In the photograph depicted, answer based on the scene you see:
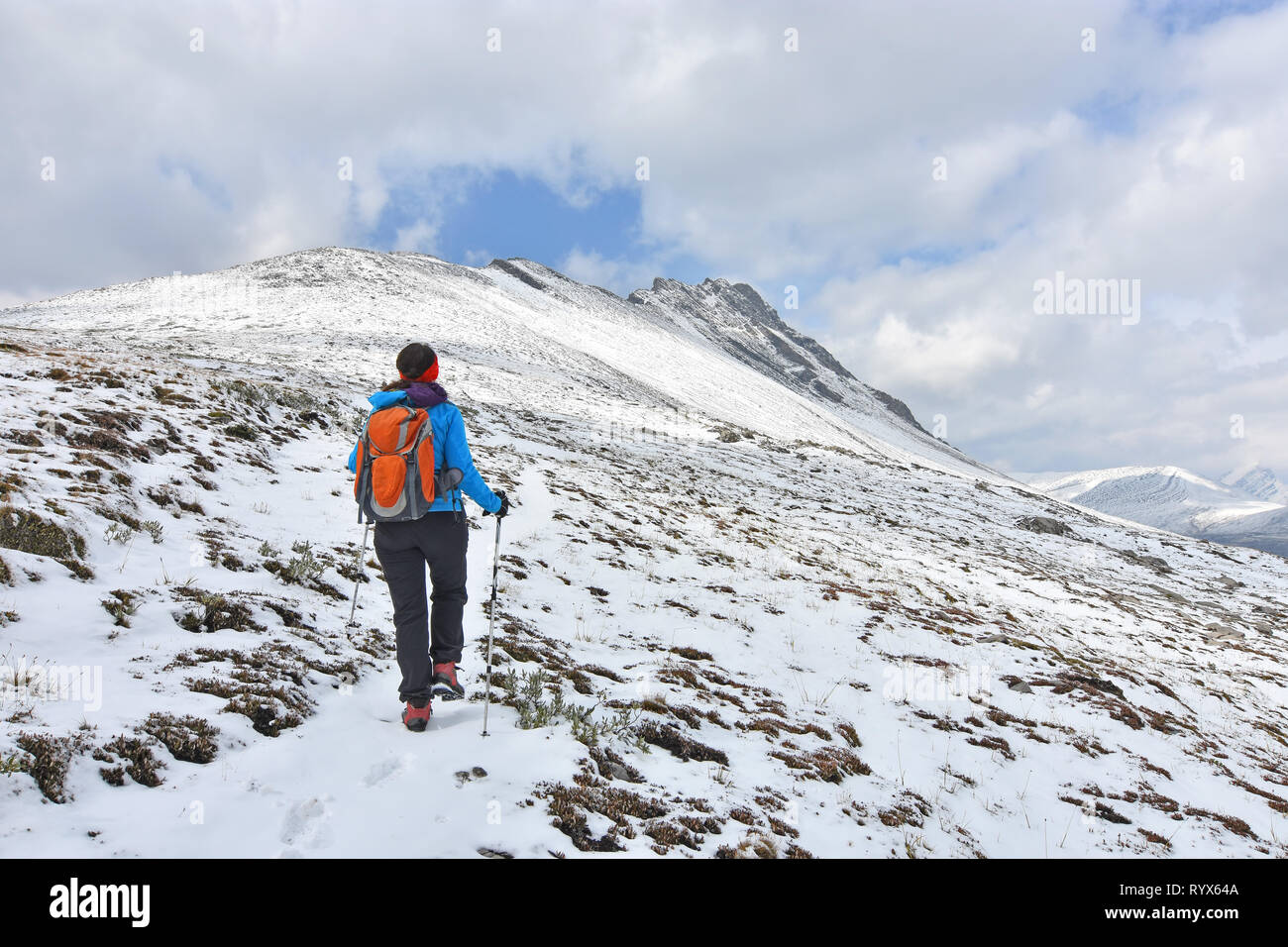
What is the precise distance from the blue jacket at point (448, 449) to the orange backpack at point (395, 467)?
4.8 inches

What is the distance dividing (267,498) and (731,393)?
2356 inches

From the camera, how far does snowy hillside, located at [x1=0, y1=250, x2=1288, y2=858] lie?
13.3 ft

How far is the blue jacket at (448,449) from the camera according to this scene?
18.0 feet

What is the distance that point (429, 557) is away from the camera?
550 cm

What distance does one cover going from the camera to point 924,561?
19.5 m

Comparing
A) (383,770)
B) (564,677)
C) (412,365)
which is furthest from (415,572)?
(564,677)

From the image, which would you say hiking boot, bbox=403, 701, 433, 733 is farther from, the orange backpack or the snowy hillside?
the orange backpack

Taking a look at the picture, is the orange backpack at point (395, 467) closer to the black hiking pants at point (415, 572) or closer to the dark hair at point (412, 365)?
the black hiking pants at point (415, 572)

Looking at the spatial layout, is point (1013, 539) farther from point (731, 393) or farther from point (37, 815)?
point (731, 393)

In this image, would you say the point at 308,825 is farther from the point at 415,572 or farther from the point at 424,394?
Answer: the point at 424,394

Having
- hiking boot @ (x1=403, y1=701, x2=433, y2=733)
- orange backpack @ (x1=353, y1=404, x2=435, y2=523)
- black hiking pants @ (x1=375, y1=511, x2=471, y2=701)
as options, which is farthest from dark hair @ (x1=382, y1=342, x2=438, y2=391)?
hiking boot @ (x1=403, y1=701, x2=433, y2=733)

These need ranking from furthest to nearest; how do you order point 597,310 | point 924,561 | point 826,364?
point 826,364, point 597,310, point 924,561
